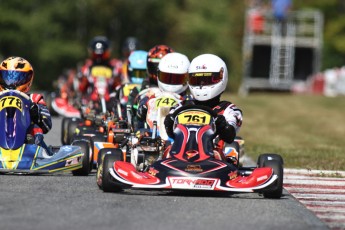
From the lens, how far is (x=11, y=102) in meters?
11.9

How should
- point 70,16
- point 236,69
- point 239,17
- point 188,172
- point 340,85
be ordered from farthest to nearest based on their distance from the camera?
point 239,17
point 236,69
point 70,16
point 340,85
point 188,172

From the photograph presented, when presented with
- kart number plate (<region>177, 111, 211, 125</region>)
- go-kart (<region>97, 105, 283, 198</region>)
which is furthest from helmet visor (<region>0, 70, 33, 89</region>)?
kart number plate (<region>177, 111, 211, 125</region>)

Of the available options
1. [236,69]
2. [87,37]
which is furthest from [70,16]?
[236,69]

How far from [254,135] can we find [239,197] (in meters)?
12.9

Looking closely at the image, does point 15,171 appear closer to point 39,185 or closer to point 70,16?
point 39,185

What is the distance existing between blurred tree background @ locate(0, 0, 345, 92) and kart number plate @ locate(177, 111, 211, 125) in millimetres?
50178

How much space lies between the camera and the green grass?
1622 centimetres

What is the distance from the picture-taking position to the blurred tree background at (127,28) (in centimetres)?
6153

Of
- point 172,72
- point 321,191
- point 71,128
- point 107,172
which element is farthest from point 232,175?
point 71,128

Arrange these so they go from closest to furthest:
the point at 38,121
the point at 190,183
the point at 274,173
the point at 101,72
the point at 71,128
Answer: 1. the point at 190,183
2. the point at 274,173
3. the point at 38,121
4. the point at 71,128
5. the point at 101,72

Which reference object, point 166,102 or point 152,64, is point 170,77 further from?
point 152,64

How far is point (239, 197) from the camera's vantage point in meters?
10.3

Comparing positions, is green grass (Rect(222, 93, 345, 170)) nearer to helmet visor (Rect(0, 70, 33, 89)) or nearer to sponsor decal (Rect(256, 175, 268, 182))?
helmet visor (Rect(0, 70, 33, 89))

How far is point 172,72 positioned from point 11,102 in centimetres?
222
